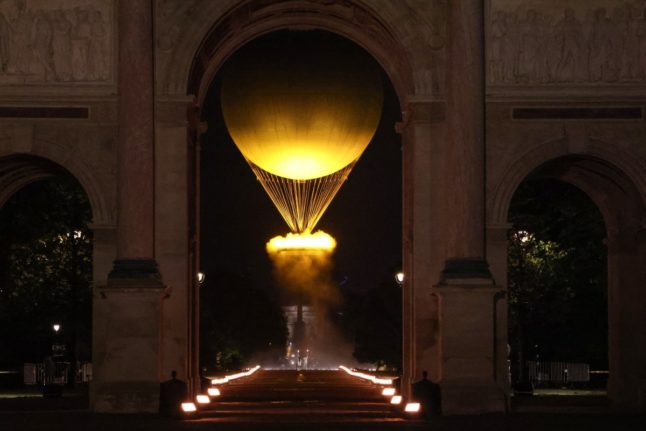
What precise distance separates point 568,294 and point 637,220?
3251 cm

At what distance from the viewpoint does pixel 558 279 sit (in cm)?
8881

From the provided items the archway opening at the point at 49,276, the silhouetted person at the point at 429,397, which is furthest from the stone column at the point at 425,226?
the archway opening at the point at 49,276

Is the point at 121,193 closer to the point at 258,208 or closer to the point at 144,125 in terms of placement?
the point at 144,125

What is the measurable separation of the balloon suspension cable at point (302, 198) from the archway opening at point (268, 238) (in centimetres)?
829

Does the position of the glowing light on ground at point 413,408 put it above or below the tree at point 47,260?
below

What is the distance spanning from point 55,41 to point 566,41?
15951mm

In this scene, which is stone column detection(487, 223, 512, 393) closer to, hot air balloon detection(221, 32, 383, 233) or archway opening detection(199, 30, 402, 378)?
hot air balloon detection(221, 32, 383, 233)

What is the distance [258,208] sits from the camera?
371 ft

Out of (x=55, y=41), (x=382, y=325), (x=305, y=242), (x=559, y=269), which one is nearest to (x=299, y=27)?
(x=55, y=41)

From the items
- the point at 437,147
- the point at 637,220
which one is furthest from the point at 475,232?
the point at 637,220

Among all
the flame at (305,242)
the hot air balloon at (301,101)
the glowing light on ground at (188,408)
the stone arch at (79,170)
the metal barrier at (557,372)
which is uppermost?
the hot air balloon at (301,101)

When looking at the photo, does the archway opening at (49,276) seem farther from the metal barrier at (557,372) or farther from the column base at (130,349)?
the metal barrier at (557,372)

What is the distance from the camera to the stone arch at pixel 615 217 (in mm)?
56219

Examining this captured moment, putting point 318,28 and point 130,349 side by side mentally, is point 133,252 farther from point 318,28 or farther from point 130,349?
point 318,28
